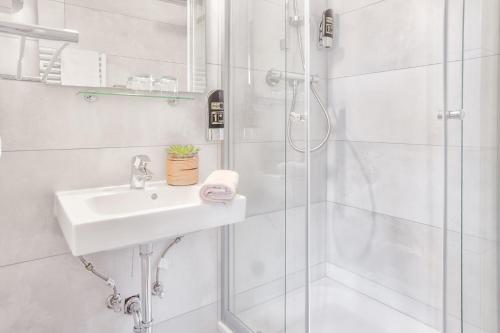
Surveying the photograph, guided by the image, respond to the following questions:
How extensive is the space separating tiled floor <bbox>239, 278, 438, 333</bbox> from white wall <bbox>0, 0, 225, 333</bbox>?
409 millimetres

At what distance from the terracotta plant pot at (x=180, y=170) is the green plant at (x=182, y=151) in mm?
13

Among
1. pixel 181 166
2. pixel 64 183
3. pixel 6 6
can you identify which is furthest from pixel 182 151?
pixel 6 6

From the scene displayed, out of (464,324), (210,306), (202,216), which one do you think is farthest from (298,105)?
(210,306)

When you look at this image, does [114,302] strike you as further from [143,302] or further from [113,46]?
[113,46]

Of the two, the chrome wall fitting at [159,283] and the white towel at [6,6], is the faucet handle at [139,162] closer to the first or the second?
the chrome wall fitting at [159,283]

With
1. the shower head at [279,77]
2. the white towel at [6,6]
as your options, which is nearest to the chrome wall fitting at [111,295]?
the white towel at [6,6]

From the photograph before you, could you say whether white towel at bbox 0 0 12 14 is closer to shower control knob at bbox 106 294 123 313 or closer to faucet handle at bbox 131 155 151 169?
faucet handle at bbox 131 155 151 169

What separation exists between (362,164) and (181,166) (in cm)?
102

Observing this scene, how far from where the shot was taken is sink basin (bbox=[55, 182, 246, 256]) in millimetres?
913

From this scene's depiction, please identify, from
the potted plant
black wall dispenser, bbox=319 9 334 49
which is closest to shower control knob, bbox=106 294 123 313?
the potted plant

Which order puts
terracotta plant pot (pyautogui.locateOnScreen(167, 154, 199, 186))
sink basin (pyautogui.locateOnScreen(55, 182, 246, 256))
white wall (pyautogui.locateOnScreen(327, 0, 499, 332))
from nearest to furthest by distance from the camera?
1. sink basin (pyautogui.locateOnScreen(55, 182, 246, 256))
2. white wall (pyautogui.locateOnScreen(327, 0, 499, 332))
3. terracotta plant pot (pyautogui.locateOnScreen(167, 154, 199, 186))

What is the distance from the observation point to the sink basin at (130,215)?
0.91m

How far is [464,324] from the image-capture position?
1.00 meters

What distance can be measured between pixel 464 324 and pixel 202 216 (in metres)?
0.88
